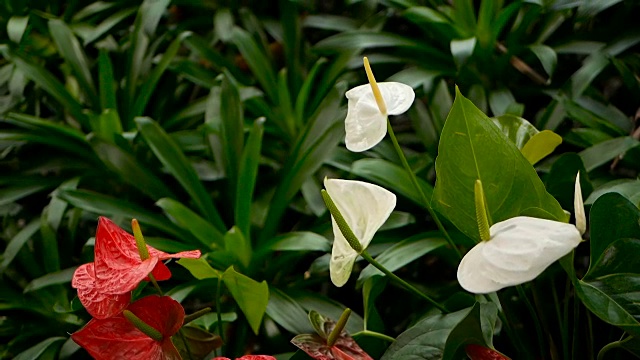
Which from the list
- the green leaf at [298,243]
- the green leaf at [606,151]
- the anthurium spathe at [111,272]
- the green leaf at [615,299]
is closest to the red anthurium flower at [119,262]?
the anthurium spathe at [111,272]

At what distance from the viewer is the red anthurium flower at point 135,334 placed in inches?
23.8

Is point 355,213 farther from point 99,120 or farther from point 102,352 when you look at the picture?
point 99,120

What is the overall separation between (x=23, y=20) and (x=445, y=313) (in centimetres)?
98

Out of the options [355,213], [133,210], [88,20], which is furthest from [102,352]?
[88,20]

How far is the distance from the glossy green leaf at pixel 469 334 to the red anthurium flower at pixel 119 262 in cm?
25

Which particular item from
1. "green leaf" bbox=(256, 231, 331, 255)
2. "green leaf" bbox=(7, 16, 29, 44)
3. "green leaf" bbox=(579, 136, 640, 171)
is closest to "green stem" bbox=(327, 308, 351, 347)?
"green leaf" bbox=(256, 231, 331, 255)

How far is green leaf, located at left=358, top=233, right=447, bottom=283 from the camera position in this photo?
2.68 feet

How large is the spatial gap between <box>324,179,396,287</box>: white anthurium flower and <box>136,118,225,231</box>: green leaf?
0.38 m

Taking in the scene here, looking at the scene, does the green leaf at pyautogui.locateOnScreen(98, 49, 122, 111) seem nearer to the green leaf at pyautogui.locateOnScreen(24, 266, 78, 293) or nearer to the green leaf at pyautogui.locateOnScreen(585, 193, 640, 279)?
the green leaf at pyautogui.locateOnScreen(24, 266, 78, 293)

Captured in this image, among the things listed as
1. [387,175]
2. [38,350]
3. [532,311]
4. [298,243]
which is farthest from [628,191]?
[38,350]

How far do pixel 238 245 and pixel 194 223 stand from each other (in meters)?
0.07

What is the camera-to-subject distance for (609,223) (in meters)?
0.57

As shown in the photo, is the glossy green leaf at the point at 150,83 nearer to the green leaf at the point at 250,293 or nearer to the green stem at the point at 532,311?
the green leaf at the point at 250,293

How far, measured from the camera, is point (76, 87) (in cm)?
135
